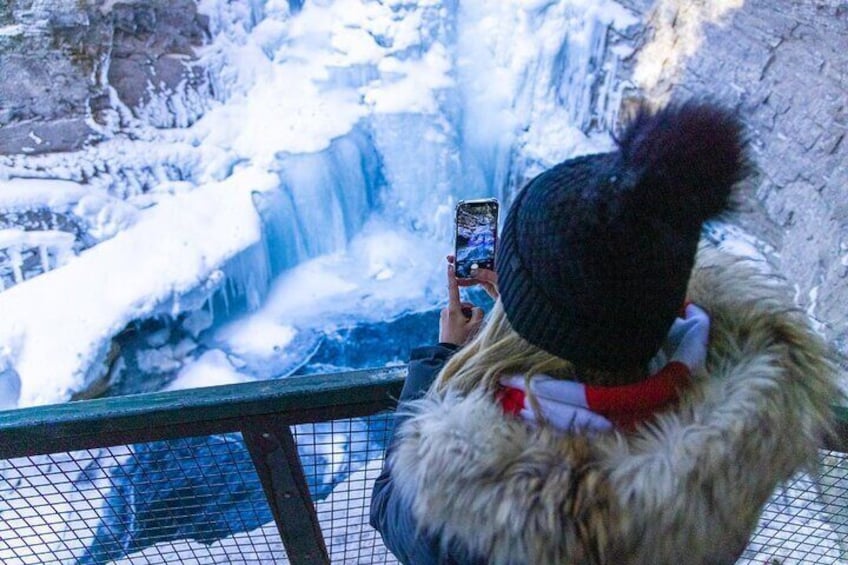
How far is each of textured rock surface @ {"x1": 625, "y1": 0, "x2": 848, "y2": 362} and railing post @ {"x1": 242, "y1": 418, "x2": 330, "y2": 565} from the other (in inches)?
102

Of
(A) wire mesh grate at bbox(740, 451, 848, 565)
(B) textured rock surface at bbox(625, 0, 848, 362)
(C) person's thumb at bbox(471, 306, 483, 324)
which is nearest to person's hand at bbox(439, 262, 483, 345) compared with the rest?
(C) person's thumb at bbox(471, 306, 483, 324)

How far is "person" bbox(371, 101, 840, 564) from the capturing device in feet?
1.72

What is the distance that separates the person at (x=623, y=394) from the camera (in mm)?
524

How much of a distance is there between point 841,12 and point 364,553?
3.45m

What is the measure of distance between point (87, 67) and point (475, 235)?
5.46m

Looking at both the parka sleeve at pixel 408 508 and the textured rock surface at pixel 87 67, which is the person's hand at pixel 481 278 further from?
the textured rock surface at pixel 87 67

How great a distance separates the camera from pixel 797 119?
3.36 metres

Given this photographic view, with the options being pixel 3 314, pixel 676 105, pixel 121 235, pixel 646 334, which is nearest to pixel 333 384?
pixel 646 334

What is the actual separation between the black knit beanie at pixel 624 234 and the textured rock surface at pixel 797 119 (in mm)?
2571

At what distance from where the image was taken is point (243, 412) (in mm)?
850

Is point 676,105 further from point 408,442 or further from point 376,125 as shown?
point 376,125

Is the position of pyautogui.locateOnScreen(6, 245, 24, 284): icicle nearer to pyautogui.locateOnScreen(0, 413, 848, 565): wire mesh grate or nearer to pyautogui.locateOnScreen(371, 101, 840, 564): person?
pyautogui.locateOnScreen(0, 413, 848, 565): wire mesh grate

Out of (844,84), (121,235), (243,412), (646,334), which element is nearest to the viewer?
(646,334)

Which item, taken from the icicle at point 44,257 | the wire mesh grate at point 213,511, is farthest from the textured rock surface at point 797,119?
the icicle at point 44,257
